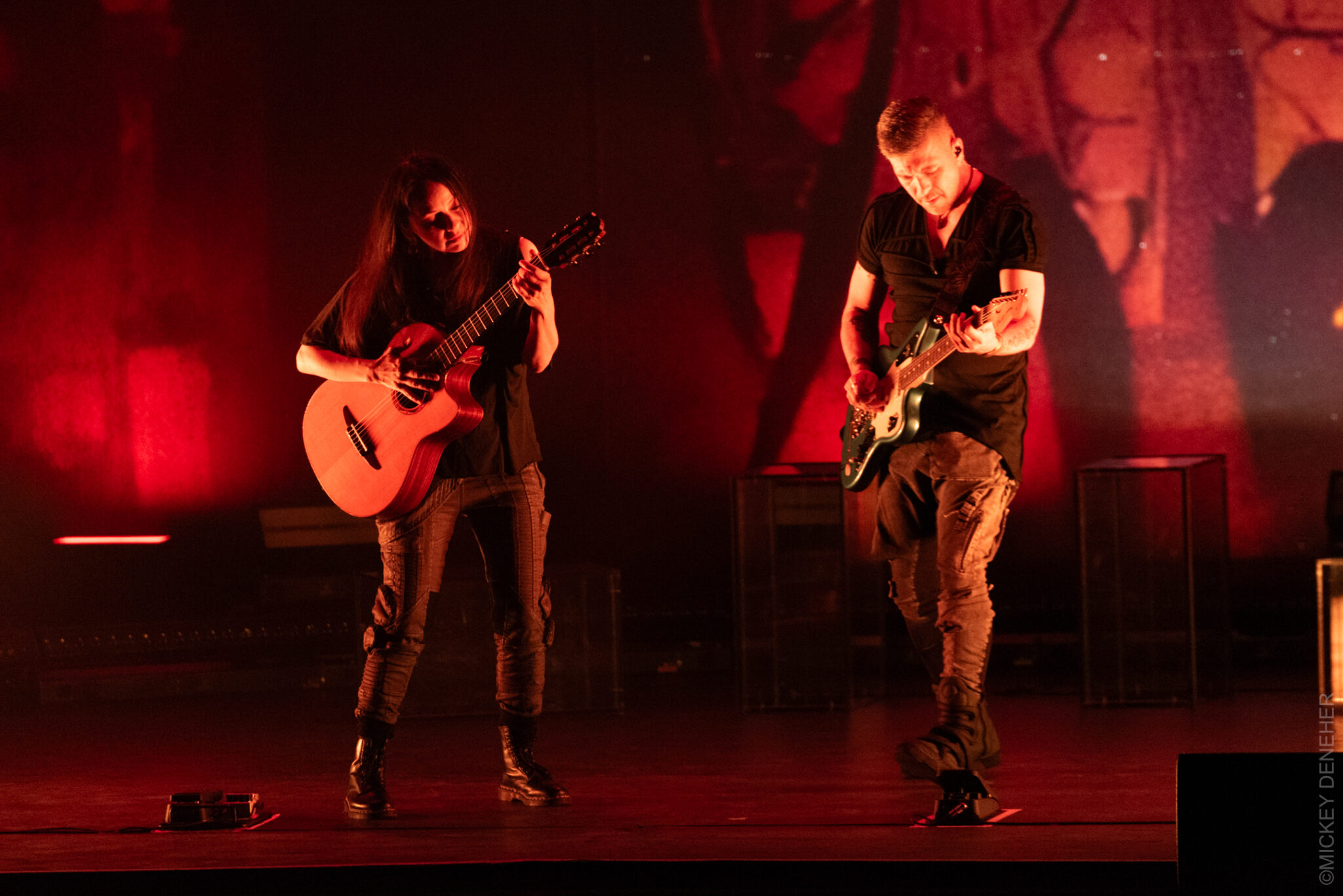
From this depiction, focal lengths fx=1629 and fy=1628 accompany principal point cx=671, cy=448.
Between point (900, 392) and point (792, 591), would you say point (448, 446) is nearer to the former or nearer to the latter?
point (900, 392)

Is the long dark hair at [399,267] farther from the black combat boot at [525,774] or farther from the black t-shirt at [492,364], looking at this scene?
the black combat boot at [525,774]

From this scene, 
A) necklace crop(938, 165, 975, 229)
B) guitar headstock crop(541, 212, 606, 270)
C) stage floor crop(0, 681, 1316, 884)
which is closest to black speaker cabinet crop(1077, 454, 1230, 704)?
stage floor crop(0, 681, 1316, 884)

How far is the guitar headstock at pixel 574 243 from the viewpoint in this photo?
12.0 ft

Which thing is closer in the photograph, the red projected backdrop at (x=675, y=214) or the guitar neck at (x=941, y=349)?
the guitar neck at (x=941, y=349)

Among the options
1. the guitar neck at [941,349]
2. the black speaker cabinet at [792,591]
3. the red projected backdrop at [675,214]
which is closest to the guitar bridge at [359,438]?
the guitar neck at [941,349]

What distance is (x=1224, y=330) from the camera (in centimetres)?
598

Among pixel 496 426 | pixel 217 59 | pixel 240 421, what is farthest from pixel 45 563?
pixel 496 426

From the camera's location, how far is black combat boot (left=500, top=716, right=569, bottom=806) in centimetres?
387

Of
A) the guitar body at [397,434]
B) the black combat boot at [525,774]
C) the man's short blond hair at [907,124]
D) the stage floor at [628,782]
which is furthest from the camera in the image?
the black combat boot at [525,774]

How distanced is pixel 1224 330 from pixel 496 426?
328 centimetres

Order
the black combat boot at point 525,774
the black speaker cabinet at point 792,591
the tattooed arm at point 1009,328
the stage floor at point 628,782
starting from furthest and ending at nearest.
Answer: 1. the black speaker cabinet at point 792,591
2. the black combat boot at point 525,774
3. the tattooed arm at point 1009,328
4. the stage floor at point 628,782

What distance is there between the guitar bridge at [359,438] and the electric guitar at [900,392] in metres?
1.13

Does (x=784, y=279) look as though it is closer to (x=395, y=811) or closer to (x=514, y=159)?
(x=514, y=159)

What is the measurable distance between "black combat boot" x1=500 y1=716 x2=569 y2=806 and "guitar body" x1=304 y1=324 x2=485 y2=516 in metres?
0.62
